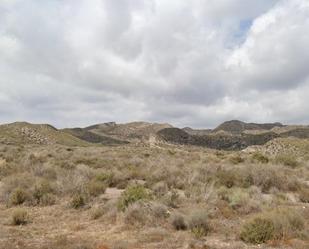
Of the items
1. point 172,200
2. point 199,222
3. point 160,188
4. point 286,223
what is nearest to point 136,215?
point 199,222

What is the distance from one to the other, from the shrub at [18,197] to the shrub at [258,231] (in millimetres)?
10814

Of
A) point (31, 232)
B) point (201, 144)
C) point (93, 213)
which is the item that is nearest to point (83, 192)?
point (93, 213)

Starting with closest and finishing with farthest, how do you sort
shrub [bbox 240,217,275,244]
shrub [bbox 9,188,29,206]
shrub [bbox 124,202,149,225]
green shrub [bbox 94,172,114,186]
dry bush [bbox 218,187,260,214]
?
shrub [bbox 240,217,275,244] → shrub [bbox 124,202,149,225] → dry bush [bbox 218,187,260,214] → shrub [bbox 9,188,29,206] → green shrub [bbox 94,172,114,186]

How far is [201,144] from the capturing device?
18688 cm

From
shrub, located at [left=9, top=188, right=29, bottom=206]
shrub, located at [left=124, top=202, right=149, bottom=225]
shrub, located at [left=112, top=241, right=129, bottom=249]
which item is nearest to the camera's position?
shrub, located at [left=112, top=241, right=129, bottom=249]

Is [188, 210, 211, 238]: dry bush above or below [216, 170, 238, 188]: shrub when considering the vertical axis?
below

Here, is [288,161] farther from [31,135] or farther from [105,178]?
[31,135]

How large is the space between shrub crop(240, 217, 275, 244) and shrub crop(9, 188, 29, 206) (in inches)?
426

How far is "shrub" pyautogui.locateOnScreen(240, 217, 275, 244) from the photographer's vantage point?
13.9 meters

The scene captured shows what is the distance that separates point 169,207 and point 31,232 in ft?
18.6

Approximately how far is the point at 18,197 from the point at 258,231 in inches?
451

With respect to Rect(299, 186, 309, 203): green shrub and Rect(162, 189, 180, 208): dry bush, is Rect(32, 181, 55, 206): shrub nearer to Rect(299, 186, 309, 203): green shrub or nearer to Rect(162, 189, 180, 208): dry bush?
Rect(162, 189, 180, 208): dry bush

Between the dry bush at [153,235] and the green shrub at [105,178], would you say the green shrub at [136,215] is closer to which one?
the dry bush at [153,235]

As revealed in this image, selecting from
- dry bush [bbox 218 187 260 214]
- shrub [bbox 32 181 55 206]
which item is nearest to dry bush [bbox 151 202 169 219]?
dry bush [bbox 218 187 260 214]
